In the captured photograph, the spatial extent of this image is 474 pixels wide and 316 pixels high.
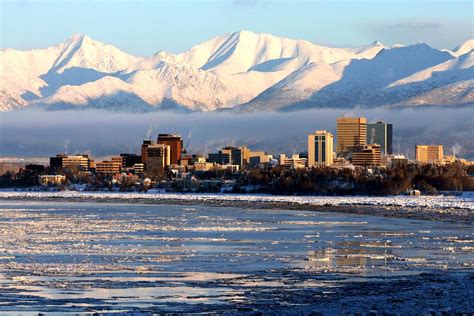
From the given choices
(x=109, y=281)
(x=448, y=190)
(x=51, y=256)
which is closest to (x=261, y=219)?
(x=51, y=256)

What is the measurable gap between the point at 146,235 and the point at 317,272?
2307 centimetres

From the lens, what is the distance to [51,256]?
46.6 meters

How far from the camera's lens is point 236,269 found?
1636 inches

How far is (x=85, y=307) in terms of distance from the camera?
3116cm

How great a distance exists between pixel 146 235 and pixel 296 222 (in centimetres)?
1908

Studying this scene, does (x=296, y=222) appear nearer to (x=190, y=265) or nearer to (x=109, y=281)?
(x=190, y=265)

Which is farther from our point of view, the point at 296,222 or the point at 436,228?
the point at 296,222

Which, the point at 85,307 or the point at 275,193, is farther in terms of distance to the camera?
the point at 275,193

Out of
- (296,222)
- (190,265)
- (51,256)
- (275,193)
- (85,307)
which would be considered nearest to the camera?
(85,307)

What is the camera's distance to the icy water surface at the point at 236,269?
105 feet

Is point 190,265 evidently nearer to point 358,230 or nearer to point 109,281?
point 109,281

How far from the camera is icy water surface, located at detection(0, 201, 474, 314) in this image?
105 ft

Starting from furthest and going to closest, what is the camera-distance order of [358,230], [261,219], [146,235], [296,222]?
[261,219] → [296,222] → [358,230] → [146,235]

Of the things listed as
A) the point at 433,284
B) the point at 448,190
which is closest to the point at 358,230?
the point at 433,284
